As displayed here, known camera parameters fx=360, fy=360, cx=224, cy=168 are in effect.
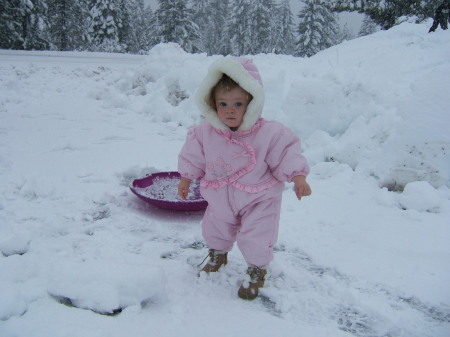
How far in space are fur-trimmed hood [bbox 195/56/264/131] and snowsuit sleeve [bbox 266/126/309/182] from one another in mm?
165

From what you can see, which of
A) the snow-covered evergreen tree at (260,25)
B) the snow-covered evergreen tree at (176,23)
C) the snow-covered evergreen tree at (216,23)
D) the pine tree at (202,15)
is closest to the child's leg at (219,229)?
the snow-covered evergreen tree at (176,23)

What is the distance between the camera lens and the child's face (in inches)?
71.4

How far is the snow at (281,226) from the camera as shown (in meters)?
1.59

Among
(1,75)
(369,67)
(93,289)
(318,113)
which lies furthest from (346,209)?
(1,75)

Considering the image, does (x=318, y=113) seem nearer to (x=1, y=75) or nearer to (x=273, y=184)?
(x=273, y=184)

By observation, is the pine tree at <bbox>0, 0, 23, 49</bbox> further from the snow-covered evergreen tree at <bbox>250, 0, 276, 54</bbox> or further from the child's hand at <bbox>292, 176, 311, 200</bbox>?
the child's hand at <bbox>292, 176, 311, 200</bbox>

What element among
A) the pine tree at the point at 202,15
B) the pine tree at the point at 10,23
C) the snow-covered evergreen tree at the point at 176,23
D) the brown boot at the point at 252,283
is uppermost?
the pine tree at the point at 202,15

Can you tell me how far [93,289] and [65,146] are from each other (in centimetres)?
291

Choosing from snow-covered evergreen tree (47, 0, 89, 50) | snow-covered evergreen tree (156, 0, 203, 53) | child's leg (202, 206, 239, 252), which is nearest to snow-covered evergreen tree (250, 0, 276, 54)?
snow-covered evergreen tree (156, 0, 203, 53)

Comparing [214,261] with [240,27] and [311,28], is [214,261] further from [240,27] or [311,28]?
[240,27]

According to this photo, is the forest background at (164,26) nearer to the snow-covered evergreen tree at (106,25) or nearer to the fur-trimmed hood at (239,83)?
the snow-covered evergreen tree at (106,25)

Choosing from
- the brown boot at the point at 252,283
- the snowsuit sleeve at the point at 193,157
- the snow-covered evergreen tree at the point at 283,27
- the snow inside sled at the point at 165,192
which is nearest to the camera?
the brown boot at the point at 252,283

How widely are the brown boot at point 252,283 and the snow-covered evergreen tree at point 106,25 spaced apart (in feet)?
87.1

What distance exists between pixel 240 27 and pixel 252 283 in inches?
1222
